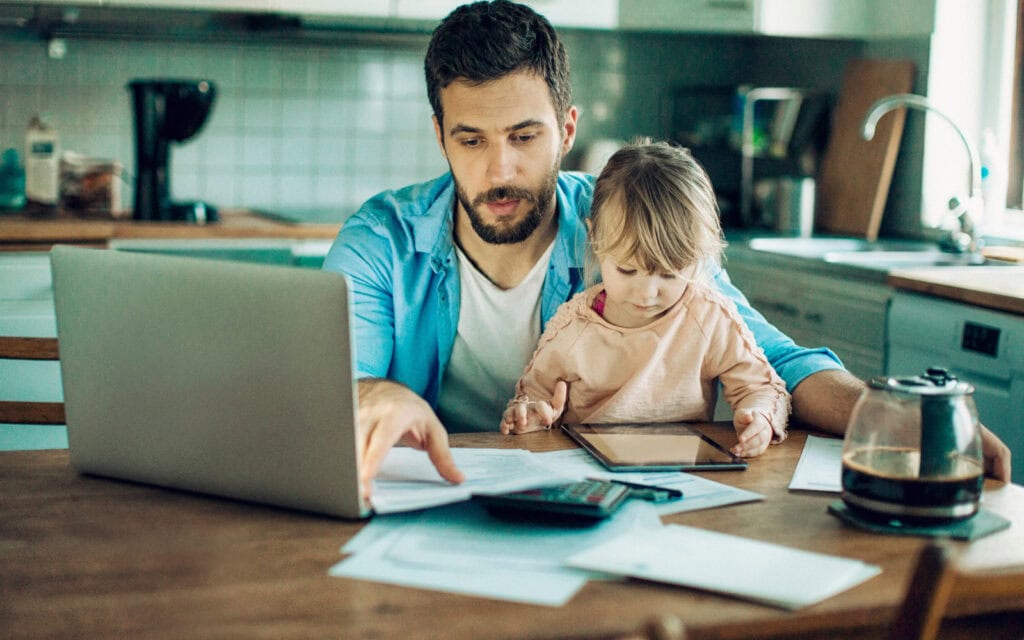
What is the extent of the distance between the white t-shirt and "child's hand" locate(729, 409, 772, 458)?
1.67ft

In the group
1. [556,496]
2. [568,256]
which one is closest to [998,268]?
[568,256]

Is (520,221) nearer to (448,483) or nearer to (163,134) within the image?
(448,483)

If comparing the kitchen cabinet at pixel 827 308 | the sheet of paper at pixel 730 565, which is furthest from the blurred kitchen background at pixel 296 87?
the sheet of paper at pixel 730 565

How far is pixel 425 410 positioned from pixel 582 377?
0.47 metres

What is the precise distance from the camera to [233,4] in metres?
3.31

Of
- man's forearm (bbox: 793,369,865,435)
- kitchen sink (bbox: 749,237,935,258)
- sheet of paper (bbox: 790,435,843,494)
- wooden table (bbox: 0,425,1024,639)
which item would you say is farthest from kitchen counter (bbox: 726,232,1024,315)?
wooden table (bbox: 0,425,1024,639)

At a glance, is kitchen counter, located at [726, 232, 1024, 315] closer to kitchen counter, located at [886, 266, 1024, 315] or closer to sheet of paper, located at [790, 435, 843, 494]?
kitchen counter, located at [886, 266, 1024, 315]

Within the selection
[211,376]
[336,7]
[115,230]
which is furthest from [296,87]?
[211,376]

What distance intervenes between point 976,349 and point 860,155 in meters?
1.36

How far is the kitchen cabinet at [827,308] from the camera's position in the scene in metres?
2.95

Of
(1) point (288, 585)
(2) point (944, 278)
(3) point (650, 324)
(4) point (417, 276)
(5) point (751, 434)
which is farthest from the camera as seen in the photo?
(2) point (944, 278)

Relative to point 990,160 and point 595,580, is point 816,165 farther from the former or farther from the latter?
point 595,580

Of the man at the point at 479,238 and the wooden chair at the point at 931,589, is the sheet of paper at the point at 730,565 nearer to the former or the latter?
the wooden chair at the point at 931,589

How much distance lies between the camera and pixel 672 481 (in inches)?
52.3
